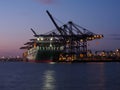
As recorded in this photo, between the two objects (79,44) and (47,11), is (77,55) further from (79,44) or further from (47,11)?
(47,11)

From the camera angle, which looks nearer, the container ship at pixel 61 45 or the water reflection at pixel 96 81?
the water reflection at pixel 96 81

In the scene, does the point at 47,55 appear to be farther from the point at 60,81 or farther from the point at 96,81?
the point at 96,81

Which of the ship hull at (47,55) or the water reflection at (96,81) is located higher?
the ship hull at (47,55)

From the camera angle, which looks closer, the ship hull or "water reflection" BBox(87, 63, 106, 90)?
"water reflection" BBox(87, 63, 106, 90)

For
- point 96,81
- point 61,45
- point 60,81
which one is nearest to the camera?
point 96,81

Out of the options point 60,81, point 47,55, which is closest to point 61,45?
point 47,55

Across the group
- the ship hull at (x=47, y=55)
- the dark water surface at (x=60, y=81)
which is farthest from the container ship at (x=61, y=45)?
the dark water surface at (x=60, y=81)

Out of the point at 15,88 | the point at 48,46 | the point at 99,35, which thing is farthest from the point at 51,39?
the point at 15,88

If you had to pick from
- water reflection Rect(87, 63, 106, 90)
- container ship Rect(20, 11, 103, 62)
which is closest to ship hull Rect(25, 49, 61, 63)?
container ship Rect(20, 11, 103, 62)

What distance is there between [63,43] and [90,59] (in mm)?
28352

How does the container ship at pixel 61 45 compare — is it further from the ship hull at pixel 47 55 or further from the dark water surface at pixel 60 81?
the dark water surface at pixel 60 81

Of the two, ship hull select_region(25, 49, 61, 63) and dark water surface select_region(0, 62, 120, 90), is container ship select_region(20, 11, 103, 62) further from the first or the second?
dark water surface select_region(0, 62, 120, 90)

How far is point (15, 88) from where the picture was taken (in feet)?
124

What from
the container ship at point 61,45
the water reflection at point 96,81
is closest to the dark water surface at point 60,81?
the water reflection at point 96,81
